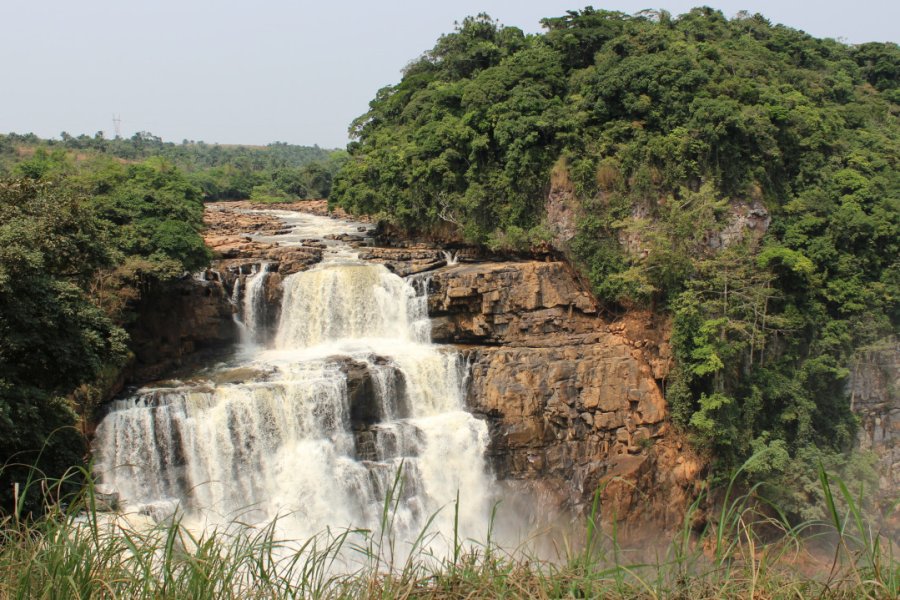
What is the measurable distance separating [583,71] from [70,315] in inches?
648

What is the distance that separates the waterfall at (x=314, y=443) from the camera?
1356 centimetres

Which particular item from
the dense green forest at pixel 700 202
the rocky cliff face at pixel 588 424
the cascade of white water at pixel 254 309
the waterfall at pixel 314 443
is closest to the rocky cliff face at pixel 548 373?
the rocky cliff face at pixel 588 424

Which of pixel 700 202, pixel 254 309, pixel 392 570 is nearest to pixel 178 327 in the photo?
pixel 254 309

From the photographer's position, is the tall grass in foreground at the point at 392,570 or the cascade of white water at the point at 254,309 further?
the cascade of white water at the point at 254,309

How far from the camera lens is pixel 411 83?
2830cm

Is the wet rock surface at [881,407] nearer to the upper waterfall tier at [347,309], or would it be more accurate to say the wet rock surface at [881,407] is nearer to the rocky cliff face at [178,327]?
the upper waterfall tier at [347,309]

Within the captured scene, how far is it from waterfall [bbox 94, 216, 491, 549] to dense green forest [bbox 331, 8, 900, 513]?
5.36 m

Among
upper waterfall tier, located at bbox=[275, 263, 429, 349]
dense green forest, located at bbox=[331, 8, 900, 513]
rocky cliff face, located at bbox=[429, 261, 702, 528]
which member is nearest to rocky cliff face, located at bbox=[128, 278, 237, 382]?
upper waterfall tier, located at bbox=[275, 263, 429, 349]

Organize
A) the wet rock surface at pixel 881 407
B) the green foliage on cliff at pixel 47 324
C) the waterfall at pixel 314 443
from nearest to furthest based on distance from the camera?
the green foliage on cliff at pixel 47 324 → the waterfall at pixel 314 443 → the wet rock surface at pixel 881 407

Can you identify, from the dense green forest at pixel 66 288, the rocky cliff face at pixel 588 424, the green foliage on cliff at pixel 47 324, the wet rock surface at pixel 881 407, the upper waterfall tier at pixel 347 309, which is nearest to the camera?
the green foliage on cliff at pixel 47 324

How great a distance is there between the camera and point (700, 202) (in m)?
17.3

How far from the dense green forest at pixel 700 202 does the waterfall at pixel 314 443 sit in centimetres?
536

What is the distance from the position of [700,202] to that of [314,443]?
11288 millimetres

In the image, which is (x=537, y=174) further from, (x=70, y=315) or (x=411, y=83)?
(x=70, y=315)
